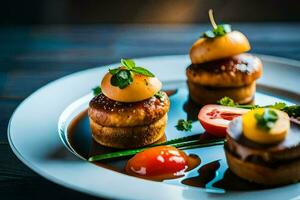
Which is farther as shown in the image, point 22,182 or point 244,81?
point 244,81

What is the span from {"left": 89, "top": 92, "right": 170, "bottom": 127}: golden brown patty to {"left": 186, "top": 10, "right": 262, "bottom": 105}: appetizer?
50cm

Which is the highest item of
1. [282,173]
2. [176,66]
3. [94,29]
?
[282,173]

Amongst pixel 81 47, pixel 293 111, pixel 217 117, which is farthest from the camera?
pixel 81 47

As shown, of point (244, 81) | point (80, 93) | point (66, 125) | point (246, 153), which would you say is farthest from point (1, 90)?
point (246, 153)

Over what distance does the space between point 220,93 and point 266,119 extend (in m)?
1.06

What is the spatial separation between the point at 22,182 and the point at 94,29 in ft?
8.86

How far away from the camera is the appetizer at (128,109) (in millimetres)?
2891

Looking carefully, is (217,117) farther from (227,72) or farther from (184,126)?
(227,72)

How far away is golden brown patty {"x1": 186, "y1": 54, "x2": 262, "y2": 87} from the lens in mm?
3359

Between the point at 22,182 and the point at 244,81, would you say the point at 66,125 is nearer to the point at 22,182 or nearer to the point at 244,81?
the point at 22,182

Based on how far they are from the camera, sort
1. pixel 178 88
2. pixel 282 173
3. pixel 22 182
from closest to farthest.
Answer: pixel 282 173 → pixel 22 182 → pixel 178 88

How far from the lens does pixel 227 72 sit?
11.0 feet

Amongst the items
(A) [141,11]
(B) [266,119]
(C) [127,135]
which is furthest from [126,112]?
(A) [141,11]

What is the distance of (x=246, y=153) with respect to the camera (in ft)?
8.01
